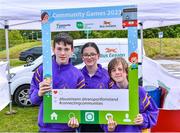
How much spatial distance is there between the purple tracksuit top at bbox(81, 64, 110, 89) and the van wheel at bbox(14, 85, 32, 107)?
258 inches

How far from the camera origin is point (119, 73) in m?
3.26

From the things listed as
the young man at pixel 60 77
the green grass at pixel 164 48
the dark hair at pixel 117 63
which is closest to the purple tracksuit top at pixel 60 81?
the young man at pixel 60 77

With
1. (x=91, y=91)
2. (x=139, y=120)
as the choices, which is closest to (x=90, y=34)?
(x=91, y=91)

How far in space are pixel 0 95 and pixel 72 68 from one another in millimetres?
5508

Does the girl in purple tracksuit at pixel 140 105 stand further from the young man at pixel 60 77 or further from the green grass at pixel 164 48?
the green grass at pixel 164 48

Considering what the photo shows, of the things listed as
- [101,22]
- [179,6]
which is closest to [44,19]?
[101,22]

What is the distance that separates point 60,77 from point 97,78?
380 millimetres

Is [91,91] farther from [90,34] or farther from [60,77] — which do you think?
[90,34]

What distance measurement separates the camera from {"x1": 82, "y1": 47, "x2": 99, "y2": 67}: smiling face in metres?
3.38

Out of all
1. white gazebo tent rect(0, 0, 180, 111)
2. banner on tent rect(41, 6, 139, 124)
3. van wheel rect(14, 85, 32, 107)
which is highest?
white gazebo tent rect(0, 0, 180, 111)

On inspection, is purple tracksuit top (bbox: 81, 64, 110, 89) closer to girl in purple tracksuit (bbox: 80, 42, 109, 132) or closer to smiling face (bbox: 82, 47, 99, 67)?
girl in purple tracksuit (bbox: 80, 42, 109, 132)

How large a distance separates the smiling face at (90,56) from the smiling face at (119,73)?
0.73 ft

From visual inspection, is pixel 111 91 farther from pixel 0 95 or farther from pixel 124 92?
pixel 0 95

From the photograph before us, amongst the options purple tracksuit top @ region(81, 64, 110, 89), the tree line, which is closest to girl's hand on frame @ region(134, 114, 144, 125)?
purple tracksuit top @ region(81, 64, 110, 89)
